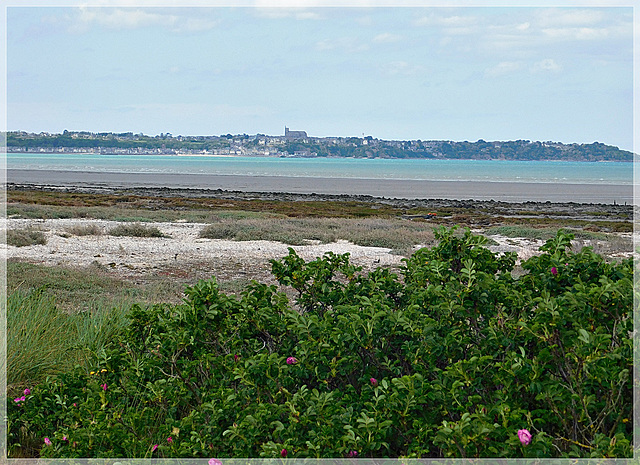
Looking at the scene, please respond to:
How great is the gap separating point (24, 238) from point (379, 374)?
1311 centimetres

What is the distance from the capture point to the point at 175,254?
13.6 metres

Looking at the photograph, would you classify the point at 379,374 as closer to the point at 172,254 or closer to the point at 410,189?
the point at 172,254

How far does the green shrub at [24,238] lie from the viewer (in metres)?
13.8

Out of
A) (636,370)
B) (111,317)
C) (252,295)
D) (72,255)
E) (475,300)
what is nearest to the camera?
(636,370)

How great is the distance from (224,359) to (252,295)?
380mm

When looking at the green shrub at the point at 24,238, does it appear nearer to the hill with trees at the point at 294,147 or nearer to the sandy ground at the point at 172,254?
the sandy ground at the point at 172,254

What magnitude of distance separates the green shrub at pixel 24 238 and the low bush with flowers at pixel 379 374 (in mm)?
11419

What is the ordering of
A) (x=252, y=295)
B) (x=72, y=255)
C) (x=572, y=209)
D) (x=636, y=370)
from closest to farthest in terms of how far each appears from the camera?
(x=636, y=370), (x=252, y=295), (x=72, y=255), (x=572, y=209)

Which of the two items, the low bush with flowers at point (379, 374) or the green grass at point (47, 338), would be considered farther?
the green grass at point (47, 338)

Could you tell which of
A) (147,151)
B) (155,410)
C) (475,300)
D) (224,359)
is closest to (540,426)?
(475,300)

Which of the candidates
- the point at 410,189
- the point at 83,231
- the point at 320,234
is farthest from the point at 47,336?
the point at 410,189

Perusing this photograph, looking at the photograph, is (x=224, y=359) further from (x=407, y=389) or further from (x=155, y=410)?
(x=407, y=389)

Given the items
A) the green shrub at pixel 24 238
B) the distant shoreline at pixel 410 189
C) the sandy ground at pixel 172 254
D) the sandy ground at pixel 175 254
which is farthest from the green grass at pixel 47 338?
the distant shoreline at pixel 410 189

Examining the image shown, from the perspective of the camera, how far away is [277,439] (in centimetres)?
246
